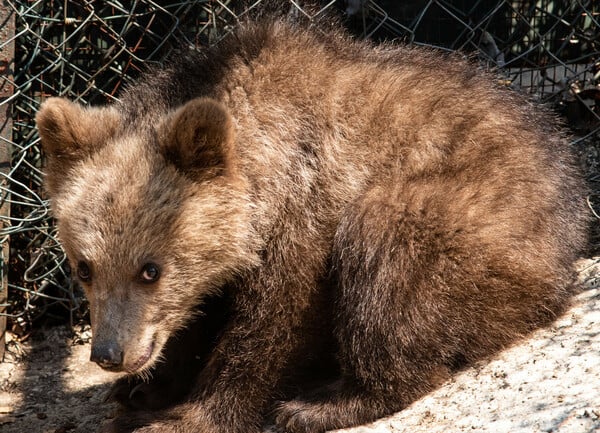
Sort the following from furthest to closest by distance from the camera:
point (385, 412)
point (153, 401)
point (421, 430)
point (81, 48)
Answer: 1. point (81, 48)
2. point (153, 401)
3. point (385, 412)
4. point (421, 430)

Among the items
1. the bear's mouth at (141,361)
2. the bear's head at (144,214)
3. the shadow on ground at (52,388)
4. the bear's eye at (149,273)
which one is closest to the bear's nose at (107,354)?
the bear's head at (144,214)

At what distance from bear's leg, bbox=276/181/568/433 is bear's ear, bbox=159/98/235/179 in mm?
842

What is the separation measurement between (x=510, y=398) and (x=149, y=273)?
2.12 m

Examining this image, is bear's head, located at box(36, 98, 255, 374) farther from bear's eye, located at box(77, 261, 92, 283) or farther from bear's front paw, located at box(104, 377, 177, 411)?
bear's front paw, located at box(104, 377, 177, 411)

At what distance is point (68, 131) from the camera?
5117mm

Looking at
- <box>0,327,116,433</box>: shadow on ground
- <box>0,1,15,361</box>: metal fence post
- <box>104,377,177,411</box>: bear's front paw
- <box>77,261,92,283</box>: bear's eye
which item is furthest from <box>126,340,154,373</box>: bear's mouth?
<box>0,1,15,361</box>: metal fence post

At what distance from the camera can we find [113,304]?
4.80 m

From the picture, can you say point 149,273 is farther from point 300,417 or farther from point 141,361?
point 300,417

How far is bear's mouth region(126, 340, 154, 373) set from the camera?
4.81 meters

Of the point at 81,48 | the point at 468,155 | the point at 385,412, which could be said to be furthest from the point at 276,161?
the point at 81,48

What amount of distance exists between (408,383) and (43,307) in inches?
138

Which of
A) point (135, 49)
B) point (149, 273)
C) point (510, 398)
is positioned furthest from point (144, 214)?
point (135, 49)

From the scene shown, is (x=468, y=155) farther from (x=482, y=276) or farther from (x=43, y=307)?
(x=43, y=307)

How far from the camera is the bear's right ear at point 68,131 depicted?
16.7 ft
